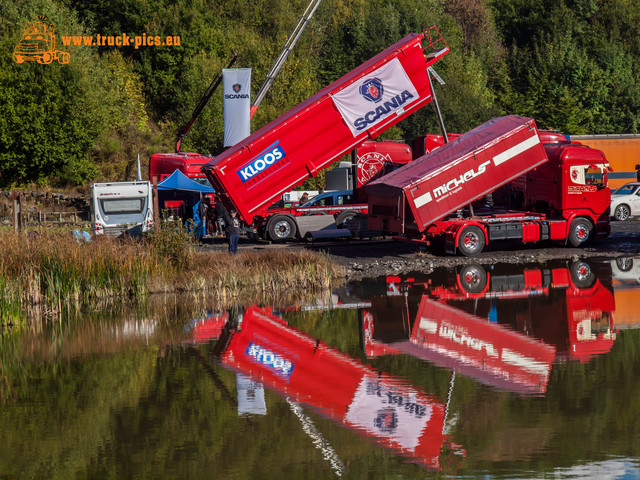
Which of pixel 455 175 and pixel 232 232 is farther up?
pixel 455 175

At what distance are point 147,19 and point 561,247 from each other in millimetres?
44447

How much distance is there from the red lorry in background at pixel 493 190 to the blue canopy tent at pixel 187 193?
9.20m

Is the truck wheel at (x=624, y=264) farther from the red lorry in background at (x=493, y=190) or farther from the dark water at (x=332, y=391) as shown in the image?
the dark water at (x=332, y=391)

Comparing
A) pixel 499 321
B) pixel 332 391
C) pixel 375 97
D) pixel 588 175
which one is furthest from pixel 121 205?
pixel 332 391

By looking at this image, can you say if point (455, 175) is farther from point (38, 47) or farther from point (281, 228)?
point (38, 47)

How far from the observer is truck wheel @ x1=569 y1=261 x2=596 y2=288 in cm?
1871

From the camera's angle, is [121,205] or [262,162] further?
[121,205]

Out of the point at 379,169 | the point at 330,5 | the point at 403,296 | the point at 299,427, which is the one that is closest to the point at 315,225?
the point at 379,169

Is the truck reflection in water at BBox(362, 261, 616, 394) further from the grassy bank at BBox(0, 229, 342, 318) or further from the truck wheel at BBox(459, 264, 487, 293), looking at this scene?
the grassy bank at BBox(0, 229, 342, 318)

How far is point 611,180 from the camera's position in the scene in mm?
39875

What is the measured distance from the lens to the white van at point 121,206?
29250 mm

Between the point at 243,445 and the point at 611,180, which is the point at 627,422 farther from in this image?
the point at 611,180

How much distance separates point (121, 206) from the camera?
29.7 m

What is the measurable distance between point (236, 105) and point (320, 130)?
9.94 metres
